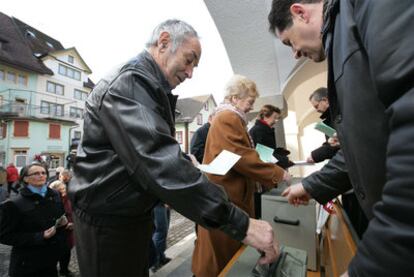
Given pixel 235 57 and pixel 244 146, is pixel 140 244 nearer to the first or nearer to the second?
pixel 244 146

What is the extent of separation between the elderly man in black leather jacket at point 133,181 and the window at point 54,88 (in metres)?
26.1

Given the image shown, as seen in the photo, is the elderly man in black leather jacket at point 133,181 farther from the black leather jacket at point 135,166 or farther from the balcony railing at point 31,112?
the balcony railing at point 31,112

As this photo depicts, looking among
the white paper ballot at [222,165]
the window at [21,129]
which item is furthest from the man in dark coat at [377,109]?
the window at [21,129]

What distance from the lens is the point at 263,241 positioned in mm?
930

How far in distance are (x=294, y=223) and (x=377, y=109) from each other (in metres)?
1.14

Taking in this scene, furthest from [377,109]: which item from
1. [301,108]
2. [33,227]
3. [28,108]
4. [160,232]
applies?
[28,108]

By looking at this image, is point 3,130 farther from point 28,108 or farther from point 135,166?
point 135,166

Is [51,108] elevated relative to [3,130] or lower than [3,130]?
elevated

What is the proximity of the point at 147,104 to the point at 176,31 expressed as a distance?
484mm

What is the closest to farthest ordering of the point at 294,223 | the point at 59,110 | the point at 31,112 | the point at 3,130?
1. the point at 294,223
2. the point at 3,130
3. the point at 31,112
4. the point at 59,110

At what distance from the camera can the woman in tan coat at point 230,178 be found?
1812 millimetres

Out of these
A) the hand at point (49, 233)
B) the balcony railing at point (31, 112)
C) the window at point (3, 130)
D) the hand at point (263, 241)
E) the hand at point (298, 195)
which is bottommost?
the hand at point (49, 233)

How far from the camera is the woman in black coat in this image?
228cm

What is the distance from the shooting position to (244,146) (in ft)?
6.39
